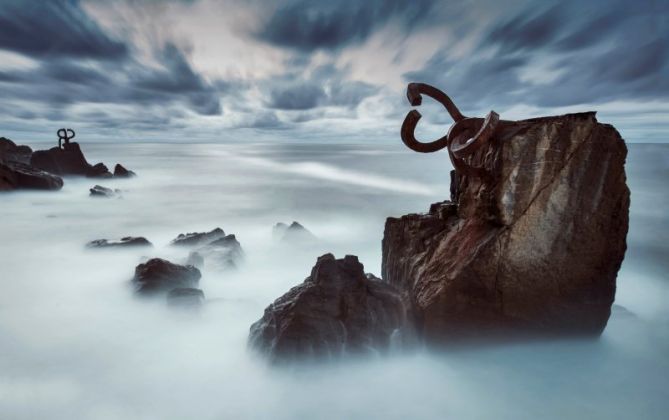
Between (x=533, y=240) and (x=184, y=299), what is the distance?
4.77 metres

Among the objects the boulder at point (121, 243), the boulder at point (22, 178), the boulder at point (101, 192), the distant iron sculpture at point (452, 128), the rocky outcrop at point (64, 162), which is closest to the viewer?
the distant iron sculpture at point (452, 128)

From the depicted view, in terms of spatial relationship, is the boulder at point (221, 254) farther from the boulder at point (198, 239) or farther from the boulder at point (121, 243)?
the boulder at point (121, 243)

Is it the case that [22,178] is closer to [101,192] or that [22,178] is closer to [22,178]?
[22,178]

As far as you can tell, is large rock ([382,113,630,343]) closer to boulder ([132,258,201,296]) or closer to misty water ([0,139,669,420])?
misty water ([0,139,669,420])

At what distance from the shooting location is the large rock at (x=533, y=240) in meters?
3.50

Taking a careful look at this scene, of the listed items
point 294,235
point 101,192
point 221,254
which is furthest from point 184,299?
point 101,192

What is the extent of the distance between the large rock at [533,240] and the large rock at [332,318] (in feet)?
1.35

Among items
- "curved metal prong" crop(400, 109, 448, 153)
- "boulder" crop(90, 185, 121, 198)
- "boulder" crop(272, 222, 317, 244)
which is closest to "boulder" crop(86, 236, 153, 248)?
"boulder" crop(272, 222, 317, 244)

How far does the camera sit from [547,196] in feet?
11.7

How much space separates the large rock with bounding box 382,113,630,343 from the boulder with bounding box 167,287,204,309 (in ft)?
10.7

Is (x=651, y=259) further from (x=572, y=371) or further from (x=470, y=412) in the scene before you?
(x=470, y=412)

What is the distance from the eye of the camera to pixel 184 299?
5.68 meters

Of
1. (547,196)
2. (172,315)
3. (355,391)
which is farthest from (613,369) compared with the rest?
(172,315)

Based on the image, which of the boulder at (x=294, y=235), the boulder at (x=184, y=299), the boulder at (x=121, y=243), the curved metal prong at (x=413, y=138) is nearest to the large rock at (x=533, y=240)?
the curved metal prong at (x=413, y=138)
